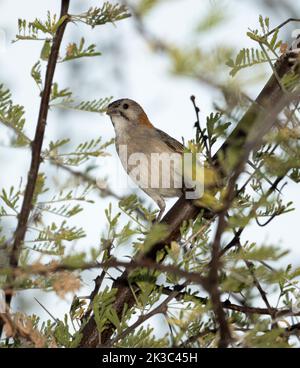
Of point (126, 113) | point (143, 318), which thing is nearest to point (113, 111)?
point (126, 113)

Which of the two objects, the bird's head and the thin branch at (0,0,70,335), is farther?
the bird's head

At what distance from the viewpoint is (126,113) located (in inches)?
256

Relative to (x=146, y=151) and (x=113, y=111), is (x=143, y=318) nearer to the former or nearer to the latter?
(x=146, y=151)

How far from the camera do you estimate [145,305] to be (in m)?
2.88

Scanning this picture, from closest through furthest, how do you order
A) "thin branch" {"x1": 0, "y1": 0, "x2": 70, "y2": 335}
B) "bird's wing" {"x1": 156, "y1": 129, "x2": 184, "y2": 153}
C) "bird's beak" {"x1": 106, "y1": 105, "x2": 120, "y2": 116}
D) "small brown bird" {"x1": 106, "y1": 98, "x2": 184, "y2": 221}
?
"thin branch" {"x1": 0, "y1": 0, "x2": 70, "y2": 335} → "small brown bird" {"x1": 106, "y1": 98, "x2": 184, "y2": 221} → "bird's wing" {"x1": 156, "y1": 129, "x2": 184, "y2": 153} → "bird's beak" {"x1": 106, "y1": 105, "x2": 120, "y2": 116}

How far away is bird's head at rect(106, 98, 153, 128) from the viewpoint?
643 cm

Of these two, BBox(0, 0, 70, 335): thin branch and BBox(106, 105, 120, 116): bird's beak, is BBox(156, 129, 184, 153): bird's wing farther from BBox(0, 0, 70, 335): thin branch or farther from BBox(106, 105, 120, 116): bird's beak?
BBox(0, 0, 70, 335): thin branch

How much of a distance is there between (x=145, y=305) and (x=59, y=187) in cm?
68

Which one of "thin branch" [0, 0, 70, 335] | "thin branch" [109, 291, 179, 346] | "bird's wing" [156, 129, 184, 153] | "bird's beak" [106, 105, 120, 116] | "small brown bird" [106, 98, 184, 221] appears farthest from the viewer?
"bird's beak" [106, 105, 120, 116]

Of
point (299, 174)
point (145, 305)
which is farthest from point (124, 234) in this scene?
point (299, 174)

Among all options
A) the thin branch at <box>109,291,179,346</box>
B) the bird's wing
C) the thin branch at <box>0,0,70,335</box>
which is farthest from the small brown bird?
the thin branch at <box>0,0,70,335</box>

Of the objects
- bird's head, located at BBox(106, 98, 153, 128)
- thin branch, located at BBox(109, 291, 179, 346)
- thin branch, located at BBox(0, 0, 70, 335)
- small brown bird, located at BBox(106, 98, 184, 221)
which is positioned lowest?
thin branch, located at BBox(109, 291, 179, 346)

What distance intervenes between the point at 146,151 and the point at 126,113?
0.72 metres

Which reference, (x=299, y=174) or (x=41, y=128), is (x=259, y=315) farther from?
(x=41, y=128)
